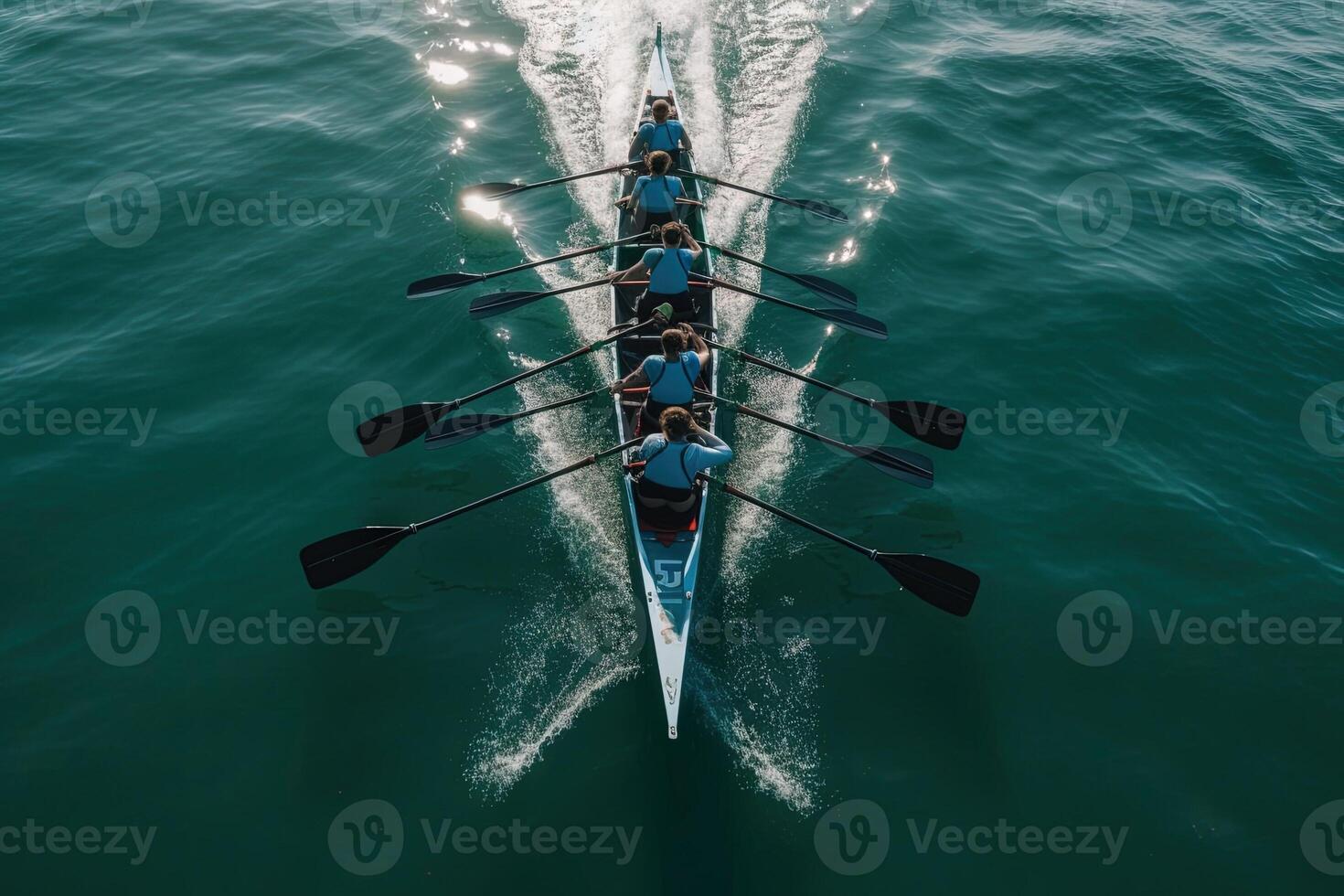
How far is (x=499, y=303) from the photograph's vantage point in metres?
17.4

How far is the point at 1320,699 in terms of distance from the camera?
12.4 m

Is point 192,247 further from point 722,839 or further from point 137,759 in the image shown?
point 722,839

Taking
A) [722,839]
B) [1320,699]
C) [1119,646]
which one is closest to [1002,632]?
[1119,646]

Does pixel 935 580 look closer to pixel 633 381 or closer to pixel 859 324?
pixel 633 381

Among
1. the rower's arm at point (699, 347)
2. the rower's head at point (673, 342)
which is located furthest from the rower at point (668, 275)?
the rower's head at point (673, 342)

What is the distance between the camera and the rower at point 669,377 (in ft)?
45.2

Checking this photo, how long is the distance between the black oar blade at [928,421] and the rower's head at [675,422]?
469 cm

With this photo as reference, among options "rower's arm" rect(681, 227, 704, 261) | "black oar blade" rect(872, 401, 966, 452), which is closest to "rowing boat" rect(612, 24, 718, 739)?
"rower's arm" rect(681, 227, 704, 261)

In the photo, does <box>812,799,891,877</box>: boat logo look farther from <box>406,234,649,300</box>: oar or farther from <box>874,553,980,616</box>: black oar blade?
<box>406,234,649,300</box>: oar

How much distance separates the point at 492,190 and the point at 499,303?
224 inches

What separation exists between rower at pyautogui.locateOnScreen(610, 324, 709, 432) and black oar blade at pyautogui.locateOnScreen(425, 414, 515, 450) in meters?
2.42

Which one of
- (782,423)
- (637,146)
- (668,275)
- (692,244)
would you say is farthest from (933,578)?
(637,146)

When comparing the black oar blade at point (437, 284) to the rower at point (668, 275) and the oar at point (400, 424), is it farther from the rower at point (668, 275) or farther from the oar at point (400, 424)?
the oar at point (400, 424)

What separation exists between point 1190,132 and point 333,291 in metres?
27.1
